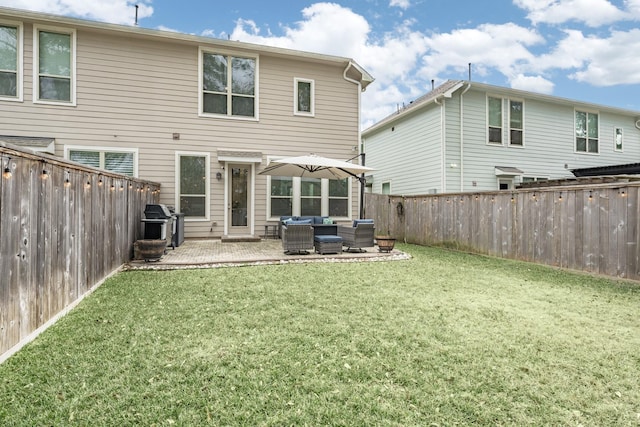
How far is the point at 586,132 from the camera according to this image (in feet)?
48.5

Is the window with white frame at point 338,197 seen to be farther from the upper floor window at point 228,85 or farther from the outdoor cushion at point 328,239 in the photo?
the upper floor window at point 228,85

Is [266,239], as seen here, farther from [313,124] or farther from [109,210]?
[109,210]

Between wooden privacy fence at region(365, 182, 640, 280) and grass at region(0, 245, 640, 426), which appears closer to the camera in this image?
grass at region(0, 245, 640, 426)

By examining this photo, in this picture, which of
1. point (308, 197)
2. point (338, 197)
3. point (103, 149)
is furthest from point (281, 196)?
point (103, 149)

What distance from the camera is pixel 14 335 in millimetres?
2695

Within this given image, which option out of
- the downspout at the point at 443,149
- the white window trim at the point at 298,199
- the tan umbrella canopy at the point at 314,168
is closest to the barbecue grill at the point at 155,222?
the tan umbrella canopy at the point at 314,168

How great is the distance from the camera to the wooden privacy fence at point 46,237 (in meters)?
2.63

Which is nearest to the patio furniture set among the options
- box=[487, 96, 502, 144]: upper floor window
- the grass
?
the grass

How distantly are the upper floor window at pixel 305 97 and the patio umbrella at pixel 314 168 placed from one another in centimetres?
239

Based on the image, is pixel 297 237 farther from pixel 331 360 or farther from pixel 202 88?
pixel 202 88

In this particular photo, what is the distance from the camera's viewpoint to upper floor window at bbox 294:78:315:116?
36.0 feet

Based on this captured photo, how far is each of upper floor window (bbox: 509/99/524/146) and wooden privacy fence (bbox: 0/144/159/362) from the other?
14.1 meters

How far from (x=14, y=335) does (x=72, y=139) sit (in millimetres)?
8420

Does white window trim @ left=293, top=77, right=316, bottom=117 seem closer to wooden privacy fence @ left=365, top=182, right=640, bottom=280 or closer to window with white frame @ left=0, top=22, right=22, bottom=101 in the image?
wooden privacy fence @ left=365, top=182, right=640, bottom=280
